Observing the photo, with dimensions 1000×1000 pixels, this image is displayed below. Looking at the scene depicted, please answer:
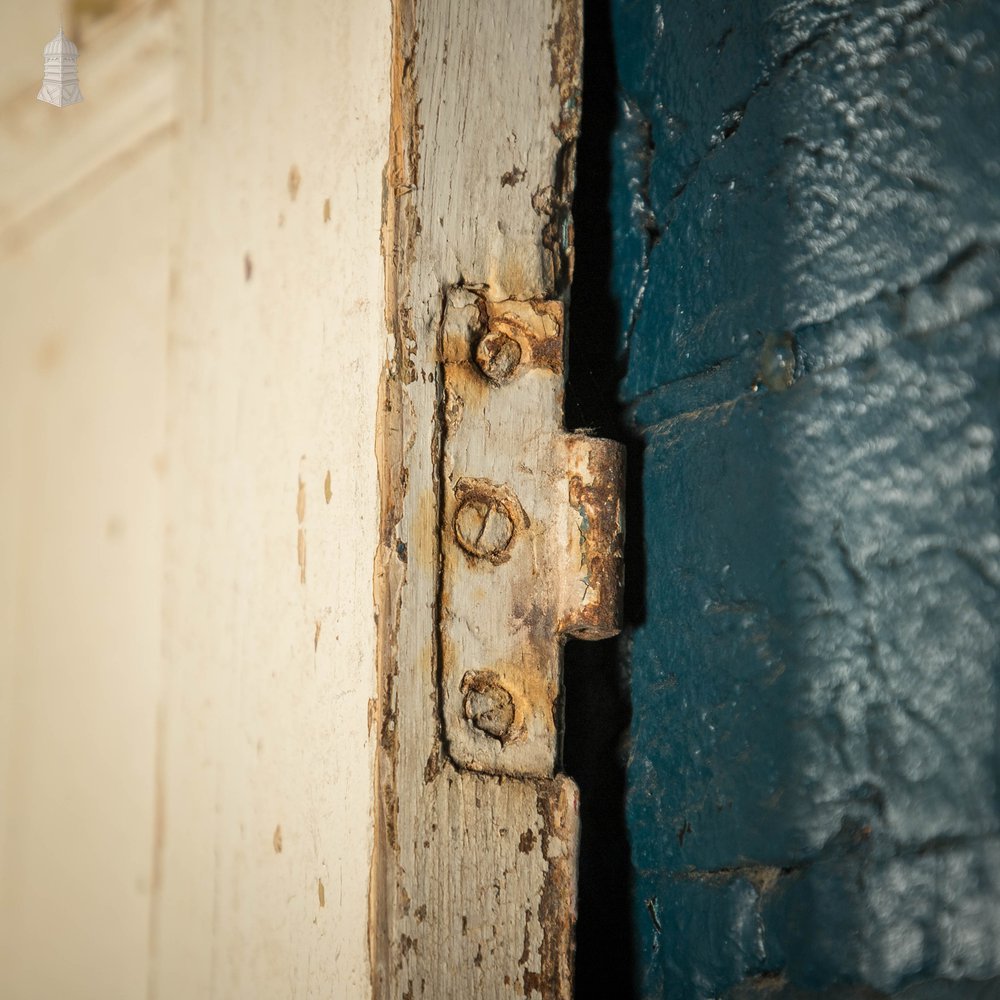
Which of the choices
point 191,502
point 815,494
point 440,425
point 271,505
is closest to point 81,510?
point 191,502

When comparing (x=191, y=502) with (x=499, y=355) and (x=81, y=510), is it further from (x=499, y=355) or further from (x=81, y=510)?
(x=499, y=355)

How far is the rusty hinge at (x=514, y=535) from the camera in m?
0.41

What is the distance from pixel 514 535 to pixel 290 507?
0.19 meters

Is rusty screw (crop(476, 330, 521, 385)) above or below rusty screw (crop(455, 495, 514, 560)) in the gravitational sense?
above

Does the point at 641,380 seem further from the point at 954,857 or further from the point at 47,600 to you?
the point at 47,600

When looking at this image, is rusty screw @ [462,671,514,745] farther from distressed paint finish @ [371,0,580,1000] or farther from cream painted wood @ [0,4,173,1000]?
cream painted wood @ [0,4,173,1000]

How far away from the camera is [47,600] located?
2.94 feet

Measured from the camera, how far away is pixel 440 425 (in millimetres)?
420

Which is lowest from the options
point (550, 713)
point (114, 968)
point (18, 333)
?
point (114, 968)

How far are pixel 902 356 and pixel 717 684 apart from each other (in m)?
0.19

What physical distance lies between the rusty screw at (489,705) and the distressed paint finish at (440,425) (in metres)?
0.02

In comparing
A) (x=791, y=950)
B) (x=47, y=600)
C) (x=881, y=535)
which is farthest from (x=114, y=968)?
(x=881, y=535)

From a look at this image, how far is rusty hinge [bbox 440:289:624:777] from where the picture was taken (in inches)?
16.1

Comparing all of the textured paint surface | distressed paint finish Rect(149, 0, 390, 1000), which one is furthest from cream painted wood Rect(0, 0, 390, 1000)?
the textured paint surface
